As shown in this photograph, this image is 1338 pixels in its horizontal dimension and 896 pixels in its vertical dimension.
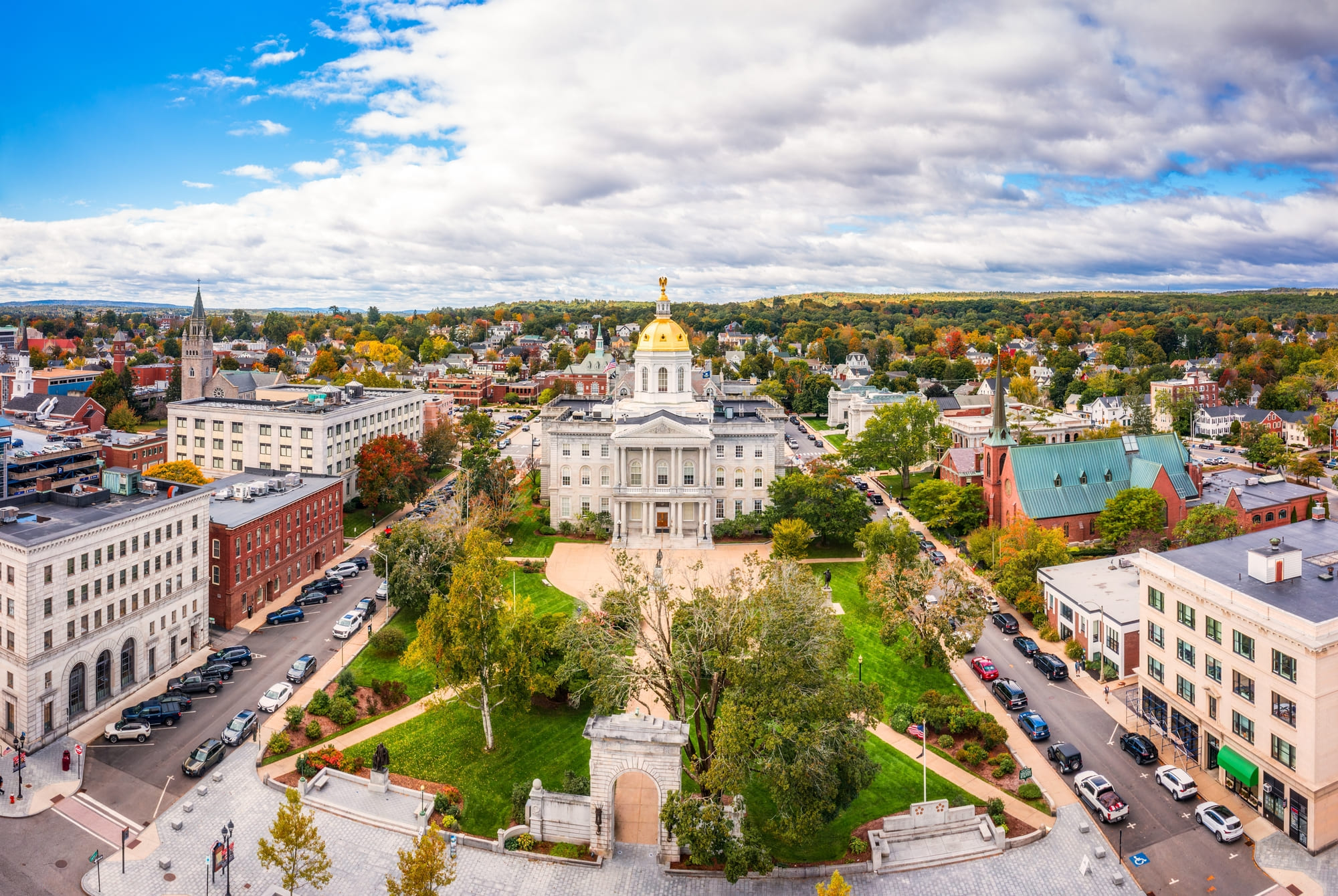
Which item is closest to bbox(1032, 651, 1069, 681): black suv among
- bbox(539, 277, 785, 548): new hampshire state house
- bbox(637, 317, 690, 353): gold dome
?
bbox(539, 277, 785, 548): new hampshire state house

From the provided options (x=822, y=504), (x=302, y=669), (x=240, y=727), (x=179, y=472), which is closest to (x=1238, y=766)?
(x=822, y=504)

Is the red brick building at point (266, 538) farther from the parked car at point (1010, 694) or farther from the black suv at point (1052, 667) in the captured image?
the black suv at point (1052, 667)

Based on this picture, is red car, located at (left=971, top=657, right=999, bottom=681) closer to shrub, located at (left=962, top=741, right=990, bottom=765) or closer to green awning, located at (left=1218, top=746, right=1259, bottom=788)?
shrub, located at (left=962, top=741, right=990, bottom=765)

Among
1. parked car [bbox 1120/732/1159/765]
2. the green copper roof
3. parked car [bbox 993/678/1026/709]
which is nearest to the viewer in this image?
parked car [bbox 1120/732/1159/765]

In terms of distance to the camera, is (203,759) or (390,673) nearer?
(203,759)

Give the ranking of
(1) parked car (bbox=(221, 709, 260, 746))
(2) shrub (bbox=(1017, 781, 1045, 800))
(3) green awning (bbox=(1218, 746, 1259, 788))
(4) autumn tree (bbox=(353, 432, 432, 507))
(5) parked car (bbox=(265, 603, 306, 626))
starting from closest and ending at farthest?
(3) green awning (bbox=(1218, 746, 1259, 788))
(2) shrub (bbox=(1017, 781, 1045, 800))
(1) parked car (bbox=(221, 709, 260, 746))
(5) parked car (bbox=(265, 603, 306, 626))
(4) autumn tree (bbox=(353, 432, 432, 507))

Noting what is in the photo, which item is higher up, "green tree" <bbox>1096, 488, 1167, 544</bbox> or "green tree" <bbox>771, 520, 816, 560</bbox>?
"green tree" <bbox>1096, 488, 1167, 544</bbox>

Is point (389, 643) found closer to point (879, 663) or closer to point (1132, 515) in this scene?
point (879, 663)

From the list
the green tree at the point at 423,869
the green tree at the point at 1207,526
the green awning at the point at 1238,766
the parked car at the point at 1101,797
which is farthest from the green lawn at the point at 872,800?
the green tree at the point at 1207,526
